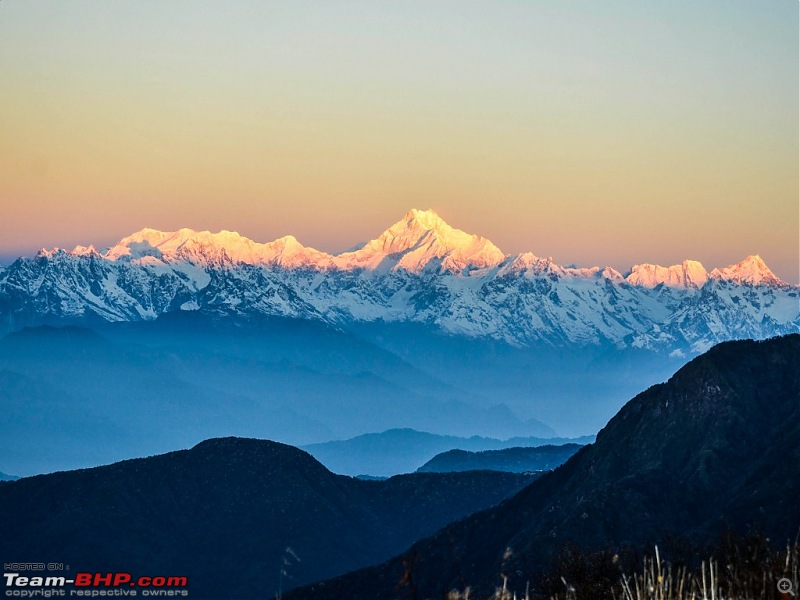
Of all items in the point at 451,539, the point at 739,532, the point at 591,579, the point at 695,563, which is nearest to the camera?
the point at 451,539

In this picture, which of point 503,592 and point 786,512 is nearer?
point 503,592

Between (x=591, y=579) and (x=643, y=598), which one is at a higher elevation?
(x=591, y=579)

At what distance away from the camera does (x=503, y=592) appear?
119ft

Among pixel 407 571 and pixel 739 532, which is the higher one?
pixel 739 532

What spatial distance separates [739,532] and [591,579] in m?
77.0

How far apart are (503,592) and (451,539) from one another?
2370 millimetres

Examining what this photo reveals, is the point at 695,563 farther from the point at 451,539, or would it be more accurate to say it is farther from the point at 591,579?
the point at 451,539

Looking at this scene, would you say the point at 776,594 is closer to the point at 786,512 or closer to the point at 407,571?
the point at 407,571

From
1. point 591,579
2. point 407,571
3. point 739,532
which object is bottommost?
point 407,571

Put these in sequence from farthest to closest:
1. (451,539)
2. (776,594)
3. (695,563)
A: (695,563)
(776,594)
(451,539)

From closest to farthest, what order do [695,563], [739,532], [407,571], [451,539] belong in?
[407,571], [451,539], [695,563], [739,532]

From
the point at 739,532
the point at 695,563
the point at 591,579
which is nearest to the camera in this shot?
the point at 591,579

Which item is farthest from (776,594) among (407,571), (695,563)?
(695,563)

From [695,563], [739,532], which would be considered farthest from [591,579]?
[739,532]
